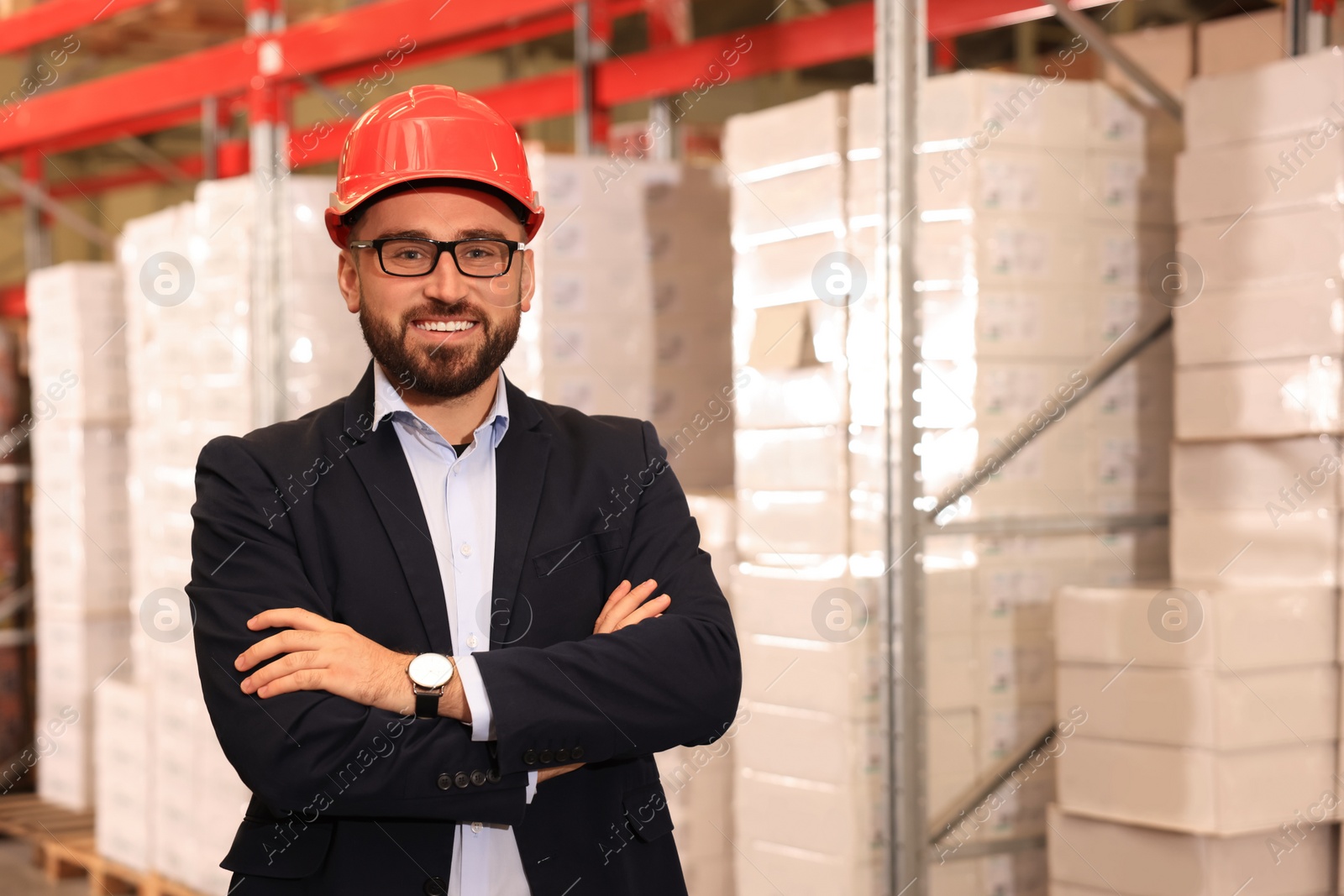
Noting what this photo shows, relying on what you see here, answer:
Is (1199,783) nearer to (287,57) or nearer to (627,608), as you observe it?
(627,608)

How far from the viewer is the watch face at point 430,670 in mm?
2191

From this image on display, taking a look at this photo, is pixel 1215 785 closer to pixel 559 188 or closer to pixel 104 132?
pixel 559 188

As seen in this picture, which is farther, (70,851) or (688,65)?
(70,851)

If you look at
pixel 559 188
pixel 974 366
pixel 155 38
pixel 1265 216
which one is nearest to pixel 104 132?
pixel 155 38

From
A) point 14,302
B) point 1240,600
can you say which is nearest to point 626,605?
point 1240,600

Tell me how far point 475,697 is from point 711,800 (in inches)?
130

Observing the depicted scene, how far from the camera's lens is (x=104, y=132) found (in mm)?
8016

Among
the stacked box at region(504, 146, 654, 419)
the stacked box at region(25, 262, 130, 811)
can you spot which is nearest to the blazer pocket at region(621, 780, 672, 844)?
the stacked box at region(504, 146, 654, 419)

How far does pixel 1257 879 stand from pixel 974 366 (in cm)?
179

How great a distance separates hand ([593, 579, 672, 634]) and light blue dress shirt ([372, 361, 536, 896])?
20cm

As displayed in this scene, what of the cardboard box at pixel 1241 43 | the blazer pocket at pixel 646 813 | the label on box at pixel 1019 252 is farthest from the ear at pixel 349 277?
the cardboard box at pixel 1241 43

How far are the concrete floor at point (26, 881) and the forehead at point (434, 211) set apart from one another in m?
5.75

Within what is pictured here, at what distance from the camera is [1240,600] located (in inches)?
171

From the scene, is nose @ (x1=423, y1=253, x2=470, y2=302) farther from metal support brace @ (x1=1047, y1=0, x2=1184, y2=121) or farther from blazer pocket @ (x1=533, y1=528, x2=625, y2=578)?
metal support brace @ (x1=1047, y1=0, x2=1184, y2=121)
